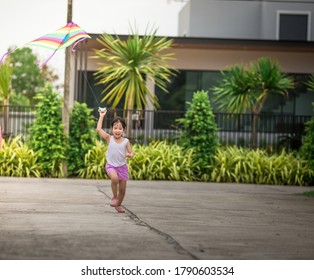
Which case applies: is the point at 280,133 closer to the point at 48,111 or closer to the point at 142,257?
the point at 48,111

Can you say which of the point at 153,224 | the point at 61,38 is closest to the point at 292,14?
the point at 61,38

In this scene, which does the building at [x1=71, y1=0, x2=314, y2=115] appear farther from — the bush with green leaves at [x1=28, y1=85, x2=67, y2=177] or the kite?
the kite

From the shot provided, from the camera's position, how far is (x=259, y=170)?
19.7 metres

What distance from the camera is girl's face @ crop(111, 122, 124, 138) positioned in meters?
10.5

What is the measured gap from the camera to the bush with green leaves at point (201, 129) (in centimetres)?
1981

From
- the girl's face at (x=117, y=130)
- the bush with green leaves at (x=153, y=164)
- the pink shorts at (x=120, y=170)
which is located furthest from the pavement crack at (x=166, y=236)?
the bush with green leaves at (x=153, y=164)

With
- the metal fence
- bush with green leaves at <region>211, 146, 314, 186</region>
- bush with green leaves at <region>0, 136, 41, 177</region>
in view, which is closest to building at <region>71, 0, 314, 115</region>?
the metal fence

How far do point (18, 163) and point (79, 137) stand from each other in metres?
1.47

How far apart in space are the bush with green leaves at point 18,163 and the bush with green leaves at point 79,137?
78 centimetres

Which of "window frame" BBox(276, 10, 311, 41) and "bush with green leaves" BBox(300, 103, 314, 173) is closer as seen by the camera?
"bush with green leaves" BBox(300, 103, 314, 173)

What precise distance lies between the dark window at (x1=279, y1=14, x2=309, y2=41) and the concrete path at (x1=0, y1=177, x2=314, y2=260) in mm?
15585

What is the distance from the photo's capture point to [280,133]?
24.4 metres

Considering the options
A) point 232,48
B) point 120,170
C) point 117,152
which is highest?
point 232,48

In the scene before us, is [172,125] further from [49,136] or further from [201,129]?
[49,136]
